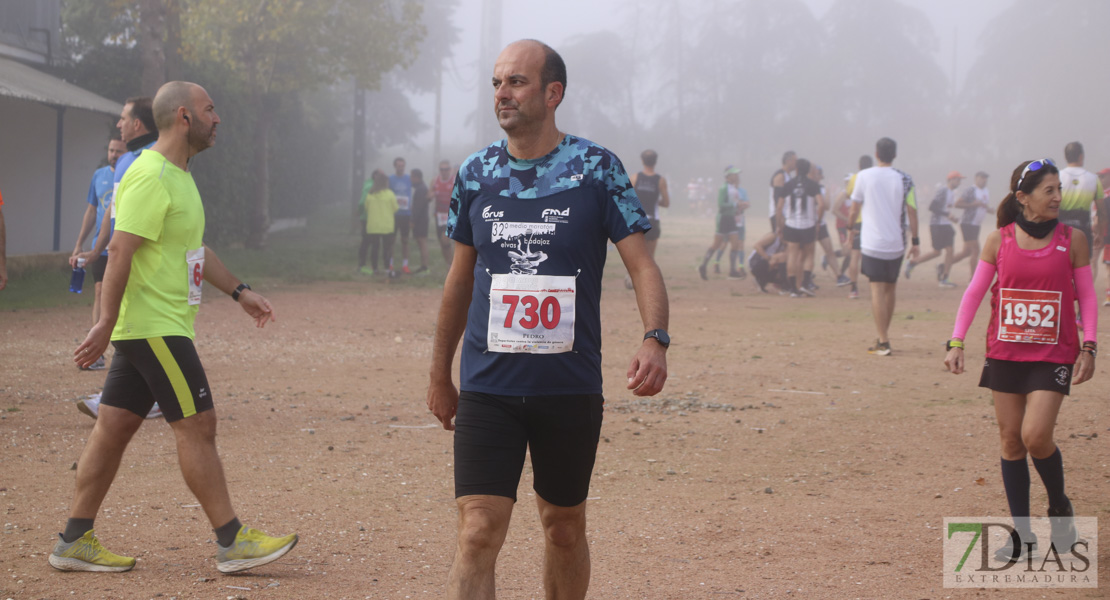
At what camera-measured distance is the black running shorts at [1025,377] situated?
452 cm

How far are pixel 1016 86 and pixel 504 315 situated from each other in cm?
8177

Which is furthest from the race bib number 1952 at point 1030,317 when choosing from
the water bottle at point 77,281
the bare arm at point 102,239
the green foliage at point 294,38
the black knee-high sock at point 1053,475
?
the green foliage at point 294,38

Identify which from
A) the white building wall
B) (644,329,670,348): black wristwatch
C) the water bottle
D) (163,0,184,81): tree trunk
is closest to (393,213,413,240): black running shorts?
(163,0,184,81): tree trunk

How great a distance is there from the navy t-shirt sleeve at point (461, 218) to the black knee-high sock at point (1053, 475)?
2.79m

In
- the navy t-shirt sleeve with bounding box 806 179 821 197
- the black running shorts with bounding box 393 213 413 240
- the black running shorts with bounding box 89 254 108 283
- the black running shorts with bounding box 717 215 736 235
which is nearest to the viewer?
the black running shorts with bounding box 89 254 108 283

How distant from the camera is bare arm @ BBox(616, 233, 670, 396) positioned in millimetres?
3160

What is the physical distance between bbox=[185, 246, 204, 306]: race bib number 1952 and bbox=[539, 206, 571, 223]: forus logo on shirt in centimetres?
193

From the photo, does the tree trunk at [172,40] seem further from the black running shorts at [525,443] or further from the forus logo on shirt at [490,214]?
the black running shorts at [525,443]

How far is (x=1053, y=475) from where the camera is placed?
4.58 meters

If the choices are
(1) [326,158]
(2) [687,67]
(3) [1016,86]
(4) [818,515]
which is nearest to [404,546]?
(4) [818,515]

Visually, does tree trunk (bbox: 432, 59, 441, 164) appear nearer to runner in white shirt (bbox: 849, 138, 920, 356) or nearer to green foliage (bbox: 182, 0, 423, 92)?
green foliage (bbox: 182, 0, 423, 92)

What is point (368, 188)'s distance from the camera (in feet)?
59.7

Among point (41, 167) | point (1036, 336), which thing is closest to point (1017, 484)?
point (1036, 336)

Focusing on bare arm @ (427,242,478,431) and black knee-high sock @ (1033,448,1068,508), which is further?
black knee-high sock @ (1033,448,1068,508)
